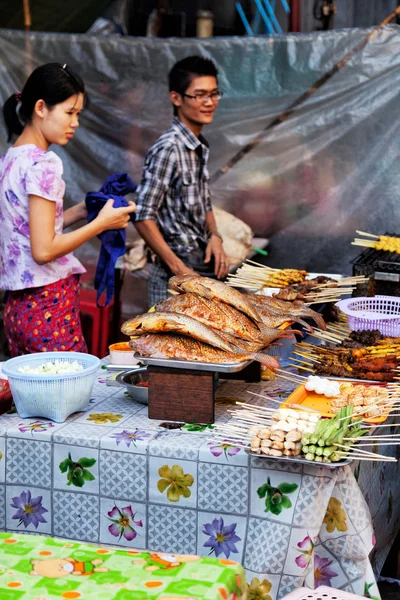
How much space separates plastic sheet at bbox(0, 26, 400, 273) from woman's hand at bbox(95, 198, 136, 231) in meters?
3.02

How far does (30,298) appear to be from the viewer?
4.38 metres

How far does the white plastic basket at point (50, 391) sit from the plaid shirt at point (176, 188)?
2444 mm

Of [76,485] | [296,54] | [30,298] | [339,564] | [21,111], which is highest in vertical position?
[296,54]

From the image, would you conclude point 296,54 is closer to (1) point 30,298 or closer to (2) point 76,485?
(1) point 30,298

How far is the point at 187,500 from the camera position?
A: 3.05 m

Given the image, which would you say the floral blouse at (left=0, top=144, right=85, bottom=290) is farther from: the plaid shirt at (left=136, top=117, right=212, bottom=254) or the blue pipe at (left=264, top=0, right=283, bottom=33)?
the blue pipe at (left=264, top=0, right=283, bottom=33)

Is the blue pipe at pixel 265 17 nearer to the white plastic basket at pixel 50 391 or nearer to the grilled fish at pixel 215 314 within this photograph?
the grilled fish at pixel 215 314

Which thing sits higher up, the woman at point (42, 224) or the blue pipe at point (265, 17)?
the blue pipe at point (265, 17)

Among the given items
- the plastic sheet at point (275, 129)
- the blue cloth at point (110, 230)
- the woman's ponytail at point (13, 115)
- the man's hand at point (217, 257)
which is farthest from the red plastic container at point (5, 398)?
the plastic sheet at point (275, 129)

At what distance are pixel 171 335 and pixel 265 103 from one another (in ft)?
14.3

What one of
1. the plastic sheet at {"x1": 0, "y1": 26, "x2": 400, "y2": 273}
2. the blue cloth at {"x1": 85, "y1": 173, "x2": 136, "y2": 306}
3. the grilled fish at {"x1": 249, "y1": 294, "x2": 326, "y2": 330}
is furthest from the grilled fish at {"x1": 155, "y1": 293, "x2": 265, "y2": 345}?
the plastic sheet at {"x1": 0, "y1": 26, "x2": 400, "y2": 273}

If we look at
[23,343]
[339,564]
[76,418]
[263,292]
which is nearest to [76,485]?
[76,418]

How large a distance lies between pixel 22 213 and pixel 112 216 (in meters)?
0.47

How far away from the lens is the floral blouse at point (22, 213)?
4.21 m
